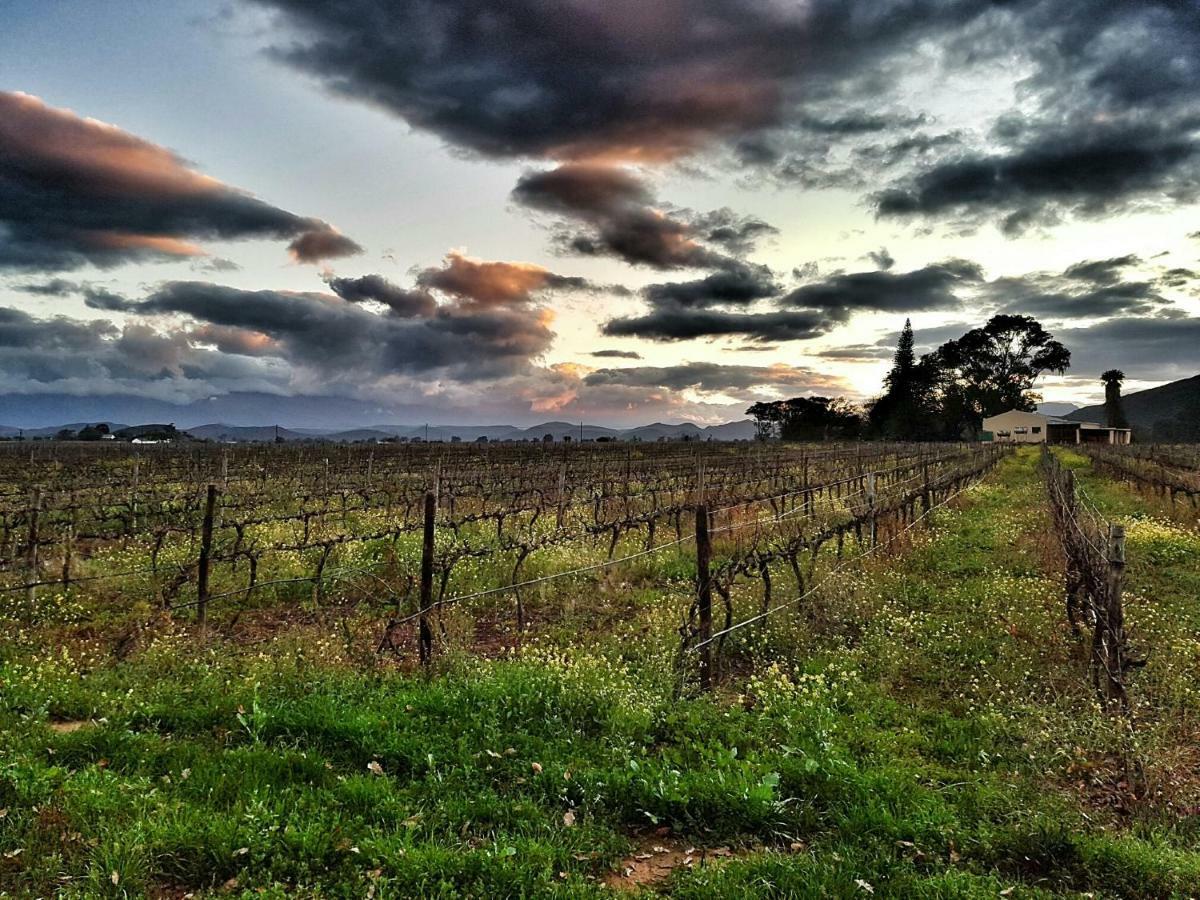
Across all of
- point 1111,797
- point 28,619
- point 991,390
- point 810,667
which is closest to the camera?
point 1111,797

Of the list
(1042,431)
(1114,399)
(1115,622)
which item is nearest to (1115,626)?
(1115,622)

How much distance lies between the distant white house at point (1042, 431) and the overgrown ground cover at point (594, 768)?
343 ft

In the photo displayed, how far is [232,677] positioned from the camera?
296 inches

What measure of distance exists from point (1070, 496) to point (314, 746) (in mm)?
16535

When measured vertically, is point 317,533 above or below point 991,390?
below

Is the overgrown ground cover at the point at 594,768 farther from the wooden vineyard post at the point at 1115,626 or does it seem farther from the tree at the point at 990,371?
the tree at the point at 990,371

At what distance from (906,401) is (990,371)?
14.5 metres

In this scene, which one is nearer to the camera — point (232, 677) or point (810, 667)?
point (232, 677)

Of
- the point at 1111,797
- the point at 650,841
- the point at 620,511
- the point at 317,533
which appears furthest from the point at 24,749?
the point at 620,511

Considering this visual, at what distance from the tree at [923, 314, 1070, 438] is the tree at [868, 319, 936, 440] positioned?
2.55 metres

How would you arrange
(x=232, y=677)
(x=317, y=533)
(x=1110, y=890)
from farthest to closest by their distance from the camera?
(x=317, y=533)
(x=232, y=677)
(x=1110, y=890)

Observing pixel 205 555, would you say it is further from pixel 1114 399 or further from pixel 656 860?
pixel 1114 399

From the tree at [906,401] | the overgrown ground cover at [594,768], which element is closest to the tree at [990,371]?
the tree at [906,401]

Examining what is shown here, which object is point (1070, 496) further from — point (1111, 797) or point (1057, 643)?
point (1111, 797)
